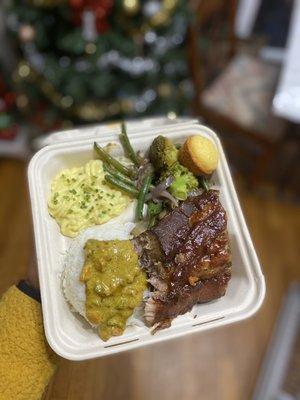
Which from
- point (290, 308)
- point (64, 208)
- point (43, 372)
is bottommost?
point (290, 308)

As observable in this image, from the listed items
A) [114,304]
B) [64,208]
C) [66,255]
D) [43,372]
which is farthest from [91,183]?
[43,372]

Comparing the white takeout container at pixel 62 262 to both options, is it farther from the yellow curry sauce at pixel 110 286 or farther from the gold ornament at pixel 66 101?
the gold ornament at pixel 66 101

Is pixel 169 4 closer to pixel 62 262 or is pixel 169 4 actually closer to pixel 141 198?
pixel 141 198

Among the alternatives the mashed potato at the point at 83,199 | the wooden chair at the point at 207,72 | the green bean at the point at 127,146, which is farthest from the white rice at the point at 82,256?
the wooden chair at the point at 207,72

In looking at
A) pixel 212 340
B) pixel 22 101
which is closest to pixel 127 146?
pixel 212 340

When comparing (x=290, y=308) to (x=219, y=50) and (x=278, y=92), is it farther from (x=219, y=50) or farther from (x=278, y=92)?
(x=219, y=50)

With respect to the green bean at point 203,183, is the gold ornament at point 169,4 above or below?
above
